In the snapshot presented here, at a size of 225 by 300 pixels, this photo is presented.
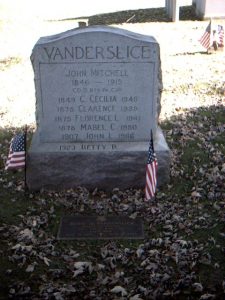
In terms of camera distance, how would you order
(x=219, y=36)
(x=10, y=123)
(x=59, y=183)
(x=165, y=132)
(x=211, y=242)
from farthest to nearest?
1. (x=219, y=36)
2. (x=10, y=123)
3. (x=165, y=132)
4. (x=59, y=183)
5. (x=211, y=242)

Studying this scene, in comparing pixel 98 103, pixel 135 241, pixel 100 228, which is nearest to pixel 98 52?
pixel 98 103

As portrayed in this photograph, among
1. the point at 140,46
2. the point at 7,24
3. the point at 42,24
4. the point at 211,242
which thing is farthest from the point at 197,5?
the point at 211,242

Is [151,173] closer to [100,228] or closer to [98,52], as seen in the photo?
[100,228]

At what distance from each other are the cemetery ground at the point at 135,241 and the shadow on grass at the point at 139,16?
1372 centimetres

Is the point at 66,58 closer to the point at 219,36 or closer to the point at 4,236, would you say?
the point at 4,236

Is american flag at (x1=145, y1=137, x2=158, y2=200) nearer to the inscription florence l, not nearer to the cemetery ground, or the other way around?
the cemetery ground

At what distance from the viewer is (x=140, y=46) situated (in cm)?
670

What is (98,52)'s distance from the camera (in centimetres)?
676

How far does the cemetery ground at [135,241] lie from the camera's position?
5.11 m

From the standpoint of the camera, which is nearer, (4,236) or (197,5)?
(4,236)

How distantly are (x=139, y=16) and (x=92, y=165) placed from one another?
1820cm

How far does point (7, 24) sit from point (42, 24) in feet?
5.61

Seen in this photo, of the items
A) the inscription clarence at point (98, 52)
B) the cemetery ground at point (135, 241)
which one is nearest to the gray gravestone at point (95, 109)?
the inscription clarence at point (98, 52)

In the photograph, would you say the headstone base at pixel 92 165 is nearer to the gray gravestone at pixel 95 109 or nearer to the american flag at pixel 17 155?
the gray gravestone at pixel 95 109
